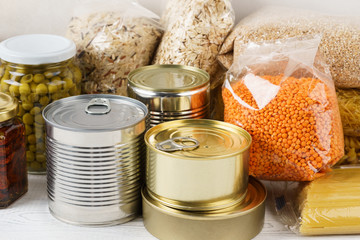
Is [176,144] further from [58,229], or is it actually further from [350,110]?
[350,110]

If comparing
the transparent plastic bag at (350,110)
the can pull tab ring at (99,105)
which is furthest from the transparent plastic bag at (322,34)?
the can pull tab ring at (99,105)

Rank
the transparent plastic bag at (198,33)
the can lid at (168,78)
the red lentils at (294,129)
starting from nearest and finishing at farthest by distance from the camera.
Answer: the red lentils at (294,129)
the can lid at (168,78)
the transparent plastic bag at (198,33)

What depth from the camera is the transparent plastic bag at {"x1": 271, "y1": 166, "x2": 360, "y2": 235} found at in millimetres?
1056

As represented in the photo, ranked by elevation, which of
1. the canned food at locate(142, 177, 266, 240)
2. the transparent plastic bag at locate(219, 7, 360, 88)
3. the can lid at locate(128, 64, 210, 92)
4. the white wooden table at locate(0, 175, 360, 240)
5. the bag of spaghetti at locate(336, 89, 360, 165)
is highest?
the transparent plastic bag at locate(219, 7, 360, 88)

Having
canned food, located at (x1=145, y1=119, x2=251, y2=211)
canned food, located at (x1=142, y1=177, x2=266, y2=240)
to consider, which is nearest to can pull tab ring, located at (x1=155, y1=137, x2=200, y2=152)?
canned food, located at (x1=145, y1=119, x2=251, y2=211)

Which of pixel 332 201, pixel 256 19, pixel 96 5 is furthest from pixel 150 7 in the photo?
pixel 332 201

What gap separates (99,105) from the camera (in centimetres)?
115

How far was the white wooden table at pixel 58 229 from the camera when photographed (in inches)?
42.1

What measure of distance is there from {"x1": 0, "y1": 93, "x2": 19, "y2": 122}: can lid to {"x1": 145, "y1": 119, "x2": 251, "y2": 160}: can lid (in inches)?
11.6

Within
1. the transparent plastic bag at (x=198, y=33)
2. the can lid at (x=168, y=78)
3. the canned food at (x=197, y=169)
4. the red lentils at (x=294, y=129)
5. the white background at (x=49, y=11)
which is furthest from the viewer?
the white background at (x=49, y=11)

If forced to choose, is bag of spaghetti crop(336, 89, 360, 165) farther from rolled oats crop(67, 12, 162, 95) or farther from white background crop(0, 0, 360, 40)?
rolled oats crop(67, 12, 162, 95)

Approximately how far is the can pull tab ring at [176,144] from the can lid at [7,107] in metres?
0.33

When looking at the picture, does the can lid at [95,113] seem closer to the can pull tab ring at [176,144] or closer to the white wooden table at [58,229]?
the can pull tab ring at [176,144]

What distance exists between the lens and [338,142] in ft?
3.73
